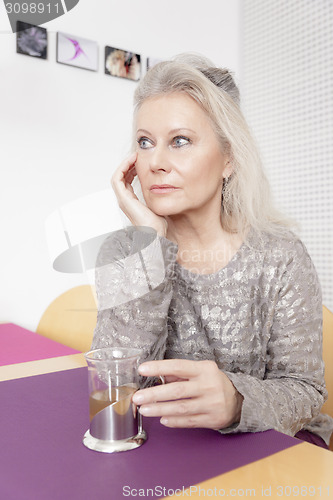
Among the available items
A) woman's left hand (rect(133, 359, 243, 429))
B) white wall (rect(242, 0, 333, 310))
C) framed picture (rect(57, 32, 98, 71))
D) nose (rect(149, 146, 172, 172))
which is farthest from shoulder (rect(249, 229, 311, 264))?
framed picture (rect(57, 32, 98, 71))

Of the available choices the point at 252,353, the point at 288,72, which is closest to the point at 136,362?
the point at 252,353

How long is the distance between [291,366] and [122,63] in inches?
55.8

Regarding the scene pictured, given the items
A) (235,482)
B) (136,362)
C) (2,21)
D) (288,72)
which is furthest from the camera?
(288,72)

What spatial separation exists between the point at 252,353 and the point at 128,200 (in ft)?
1.56

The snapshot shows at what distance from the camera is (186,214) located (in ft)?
3.71

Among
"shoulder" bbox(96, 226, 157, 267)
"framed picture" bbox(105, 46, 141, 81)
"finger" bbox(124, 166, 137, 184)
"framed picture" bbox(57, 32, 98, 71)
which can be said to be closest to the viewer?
"shoulder" bbox(96, 226, 157, 267)

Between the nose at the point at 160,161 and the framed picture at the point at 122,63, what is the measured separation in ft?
2.96

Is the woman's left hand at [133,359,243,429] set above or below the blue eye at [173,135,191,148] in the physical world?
below

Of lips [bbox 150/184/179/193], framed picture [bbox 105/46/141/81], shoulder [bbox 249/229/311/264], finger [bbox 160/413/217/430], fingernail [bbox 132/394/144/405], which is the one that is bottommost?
finger [bbox 160/413/217/430]

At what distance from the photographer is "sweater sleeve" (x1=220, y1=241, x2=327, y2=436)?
26.5 inches

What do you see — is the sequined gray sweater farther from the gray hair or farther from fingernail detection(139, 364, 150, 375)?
fingernail detection(139, 364, 150, 375)

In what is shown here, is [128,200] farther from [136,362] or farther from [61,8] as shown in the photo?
[61,8]

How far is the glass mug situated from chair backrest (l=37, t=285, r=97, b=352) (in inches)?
36.8

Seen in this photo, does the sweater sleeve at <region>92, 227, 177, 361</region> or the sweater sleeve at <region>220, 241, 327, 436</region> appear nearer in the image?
the sweater sleeve at <region>220, 241, 327, 436</region>
